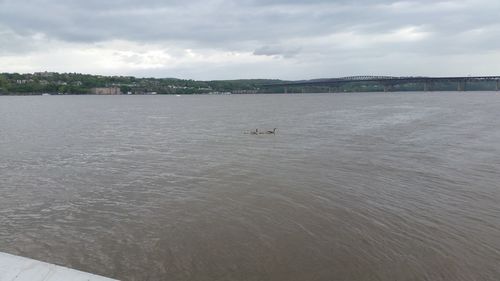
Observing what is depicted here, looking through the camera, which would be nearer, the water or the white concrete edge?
the white concrete edge

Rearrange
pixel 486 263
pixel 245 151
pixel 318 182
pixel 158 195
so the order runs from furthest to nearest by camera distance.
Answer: pixel 245 151
pixel 318 182
pixel 158 195
pixel 486 263

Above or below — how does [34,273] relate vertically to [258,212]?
above

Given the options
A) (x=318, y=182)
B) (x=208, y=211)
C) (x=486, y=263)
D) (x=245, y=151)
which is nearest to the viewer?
(x=486, y=263)

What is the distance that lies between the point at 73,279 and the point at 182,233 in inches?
330

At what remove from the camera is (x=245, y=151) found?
33.9 m

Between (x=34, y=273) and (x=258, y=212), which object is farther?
(x=258, y=212)

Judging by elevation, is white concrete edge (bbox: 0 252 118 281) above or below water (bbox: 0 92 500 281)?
above

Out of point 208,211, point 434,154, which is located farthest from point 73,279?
point 434,154

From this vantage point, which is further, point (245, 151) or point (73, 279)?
point (245, 151)

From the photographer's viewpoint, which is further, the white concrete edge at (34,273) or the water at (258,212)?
the water at (258,212)

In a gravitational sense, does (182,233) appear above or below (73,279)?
below

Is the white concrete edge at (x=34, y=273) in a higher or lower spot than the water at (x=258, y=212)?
higher

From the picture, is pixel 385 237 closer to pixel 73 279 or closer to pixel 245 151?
pixel 73 279

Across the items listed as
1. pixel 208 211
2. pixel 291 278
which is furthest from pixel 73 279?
pixel 208 211
